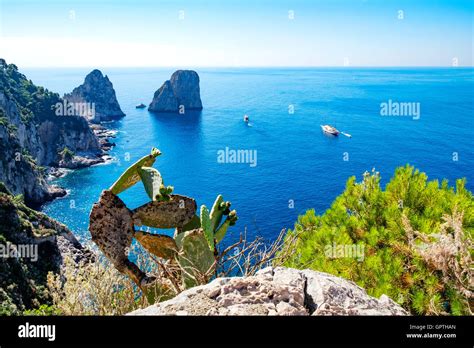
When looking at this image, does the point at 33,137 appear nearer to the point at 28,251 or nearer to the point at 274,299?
the point at 28,251

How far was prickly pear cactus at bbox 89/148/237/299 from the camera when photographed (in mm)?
6395

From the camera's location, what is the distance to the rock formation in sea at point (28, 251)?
2650 centimetres

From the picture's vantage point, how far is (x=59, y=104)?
102 meters

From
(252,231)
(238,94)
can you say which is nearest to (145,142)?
(252,231)

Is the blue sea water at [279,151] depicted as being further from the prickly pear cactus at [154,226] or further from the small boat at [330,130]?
the prickly pear cactus at [154,226]

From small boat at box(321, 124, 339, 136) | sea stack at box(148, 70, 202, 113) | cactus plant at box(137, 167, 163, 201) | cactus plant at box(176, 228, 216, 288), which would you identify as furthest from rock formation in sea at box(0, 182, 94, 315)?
sea stack at box(148, 70, 202, 113)

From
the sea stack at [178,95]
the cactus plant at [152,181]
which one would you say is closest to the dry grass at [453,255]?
the cactus plant at [152,181]

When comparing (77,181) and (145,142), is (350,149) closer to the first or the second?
(145,142)

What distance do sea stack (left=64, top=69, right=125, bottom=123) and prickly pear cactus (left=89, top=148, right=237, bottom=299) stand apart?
12674 cm

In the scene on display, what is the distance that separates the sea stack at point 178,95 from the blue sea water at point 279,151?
653cm

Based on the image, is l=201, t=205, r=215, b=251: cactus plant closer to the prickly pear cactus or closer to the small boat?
the prickly pear cactus

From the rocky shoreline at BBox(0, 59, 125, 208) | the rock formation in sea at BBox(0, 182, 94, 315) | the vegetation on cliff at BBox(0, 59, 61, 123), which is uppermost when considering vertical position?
the vegetation on cliff at BBox(0, 59, 61, 123)

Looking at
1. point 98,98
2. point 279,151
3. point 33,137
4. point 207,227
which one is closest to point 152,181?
point 207,227

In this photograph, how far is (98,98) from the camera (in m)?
129
